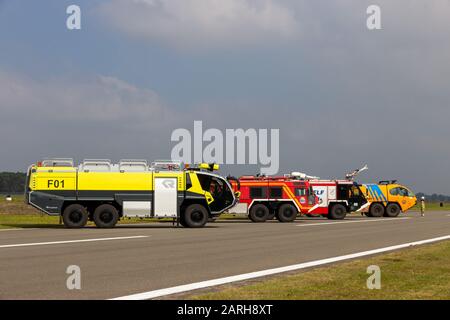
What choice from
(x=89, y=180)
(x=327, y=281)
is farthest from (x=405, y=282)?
(x=89, y=180)

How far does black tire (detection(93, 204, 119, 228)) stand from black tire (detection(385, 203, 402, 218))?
22.6 metres

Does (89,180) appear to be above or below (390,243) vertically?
above

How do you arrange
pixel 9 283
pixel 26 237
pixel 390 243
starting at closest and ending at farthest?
pixel 9 283 → pixel 390 243 → pixel 26 237

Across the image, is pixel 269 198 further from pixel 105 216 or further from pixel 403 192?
pixel 403 192

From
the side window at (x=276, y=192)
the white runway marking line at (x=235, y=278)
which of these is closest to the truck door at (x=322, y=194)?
the side window at (x=276, y=192)

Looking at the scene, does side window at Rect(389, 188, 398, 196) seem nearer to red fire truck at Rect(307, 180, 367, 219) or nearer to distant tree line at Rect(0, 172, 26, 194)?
red fire truck at Rect(307, 180, 367, 219)

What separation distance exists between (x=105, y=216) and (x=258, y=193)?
11.1 metres

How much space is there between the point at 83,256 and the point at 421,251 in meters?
7.60

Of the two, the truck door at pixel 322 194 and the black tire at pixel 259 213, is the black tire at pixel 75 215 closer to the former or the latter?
the black tire at pixel 259 213

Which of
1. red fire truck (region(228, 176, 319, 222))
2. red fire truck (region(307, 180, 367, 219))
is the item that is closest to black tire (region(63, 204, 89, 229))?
red fire truck (region(228, 176, 319, 222))

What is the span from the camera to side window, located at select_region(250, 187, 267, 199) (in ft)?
111

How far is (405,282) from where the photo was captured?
31.5 ft
